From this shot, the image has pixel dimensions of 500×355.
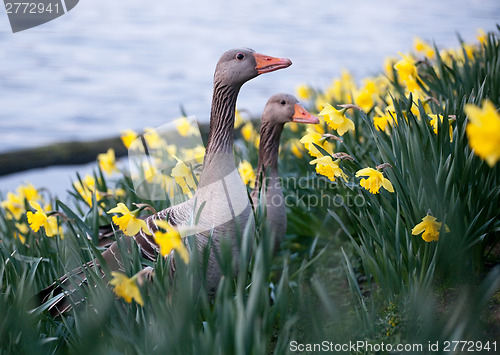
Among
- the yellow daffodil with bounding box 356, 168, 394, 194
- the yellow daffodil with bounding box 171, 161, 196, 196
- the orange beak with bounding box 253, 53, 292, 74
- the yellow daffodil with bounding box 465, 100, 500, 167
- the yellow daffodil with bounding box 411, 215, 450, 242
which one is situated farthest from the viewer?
the yellow daffodil with bounding box 171, 161, 196, 196

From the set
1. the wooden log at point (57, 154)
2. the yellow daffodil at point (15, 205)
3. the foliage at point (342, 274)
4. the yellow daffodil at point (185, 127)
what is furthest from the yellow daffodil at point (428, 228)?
the wooden log at point (57, 154)

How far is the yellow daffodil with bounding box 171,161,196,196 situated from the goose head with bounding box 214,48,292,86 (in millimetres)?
522

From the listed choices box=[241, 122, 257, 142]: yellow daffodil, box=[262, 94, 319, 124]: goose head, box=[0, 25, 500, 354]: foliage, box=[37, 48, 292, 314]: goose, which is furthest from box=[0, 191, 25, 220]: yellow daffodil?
box=[241, 122, 257, 142]: yellow daffodil

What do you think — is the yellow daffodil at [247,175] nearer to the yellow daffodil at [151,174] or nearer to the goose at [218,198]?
the yellow daffodil at [151,174]

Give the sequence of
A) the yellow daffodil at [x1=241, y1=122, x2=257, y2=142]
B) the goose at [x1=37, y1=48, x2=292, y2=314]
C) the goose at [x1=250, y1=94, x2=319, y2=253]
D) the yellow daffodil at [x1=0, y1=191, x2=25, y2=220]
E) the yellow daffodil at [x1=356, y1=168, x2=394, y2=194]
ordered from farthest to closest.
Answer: the yellow daffodil at [x1=241, y1=122, x2=257, y2=142] → the yellow daffodil at [x1=0, y1=191, x2=25, y2=220] → the goose at [x1=250, y1=94, x2=319, y2=253] → the goose at [x1=37, y1=48, x2=292, y2=314] → the yellow daffodil at [x1=356, y1=168, x2=394, y2=194]

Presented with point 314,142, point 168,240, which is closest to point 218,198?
point 314,142

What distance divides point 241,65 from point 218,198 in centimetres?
75

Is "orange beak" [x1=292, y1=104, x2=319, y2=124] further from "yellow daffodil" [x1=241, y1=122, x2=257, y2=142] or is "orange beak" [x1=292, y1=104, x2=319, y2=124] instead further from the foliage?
"yellow daffodil" [x1=241, y1=122, x2=257, y2=142]

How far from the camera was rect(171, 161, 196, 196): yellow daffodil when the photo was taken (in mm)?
2916

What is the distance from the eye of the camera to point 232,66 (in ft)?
9.11

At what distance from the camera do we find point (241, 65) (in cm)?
278

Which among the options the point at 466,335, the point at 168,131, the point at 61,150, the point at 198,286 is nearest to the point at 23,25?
the point at 61,150

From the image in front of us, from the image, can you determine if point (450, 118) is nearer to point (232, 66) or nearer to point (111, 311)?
point (232, 66)

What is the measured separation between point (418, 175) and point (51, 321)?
183 cm
